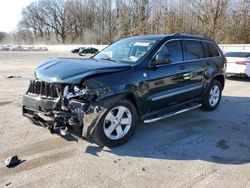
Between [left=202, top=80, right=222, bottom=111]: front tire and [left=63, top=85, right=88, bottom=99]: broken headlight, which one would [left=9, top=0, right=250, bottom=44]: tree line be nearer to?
[left=202, top=80, right=222, bottom=111]: front tire

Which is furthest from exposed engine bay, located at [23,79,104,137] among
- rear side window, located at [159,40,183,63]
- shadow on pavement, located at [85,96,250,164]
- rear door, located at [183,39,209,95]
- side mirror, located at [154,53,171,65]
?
rear door, located at [183,39,209,95]

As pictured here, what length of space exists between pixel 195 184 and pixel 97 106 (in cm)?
173

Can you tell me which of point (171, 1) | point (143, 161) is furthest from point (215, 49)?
point (171, 1)

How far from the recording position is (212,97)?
709cm

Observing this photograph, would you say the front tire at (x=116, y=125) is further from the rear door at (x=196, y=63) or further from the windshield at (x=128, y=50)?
the rear door at (x=196, y=63)

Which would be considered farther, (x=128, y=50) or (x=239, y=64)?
(x=239, y=64)

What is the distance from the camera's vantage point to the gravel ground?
359cm

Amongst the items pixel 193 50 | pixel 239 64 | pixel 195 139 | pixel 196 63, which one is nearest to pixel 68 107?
pixel 195 139

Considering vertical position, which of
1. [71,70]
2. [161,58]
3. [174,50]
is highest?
[174,50]

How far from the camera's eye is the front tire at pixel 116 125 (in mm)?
4316

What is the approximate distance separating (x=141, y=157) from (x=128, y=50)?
219 cm

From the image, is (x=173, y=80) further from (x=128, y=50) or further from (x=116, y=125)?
(x=116, y=125)

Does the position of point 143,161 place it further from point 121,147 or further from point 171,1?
point 171,1

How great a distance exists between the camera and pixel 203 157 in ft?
14.2
